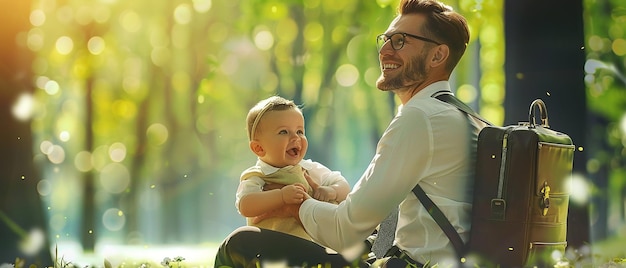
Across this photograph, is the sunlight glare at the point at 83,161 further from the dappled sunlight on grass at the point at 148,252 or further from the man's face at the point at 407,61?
the man's face at the point at 407,61

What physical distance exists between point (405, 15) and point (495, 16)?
902 cm

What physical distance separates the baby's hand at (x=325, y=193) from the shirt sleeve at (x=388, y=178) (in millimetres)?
473

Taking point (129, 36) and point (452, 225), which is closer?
point (452, 225)

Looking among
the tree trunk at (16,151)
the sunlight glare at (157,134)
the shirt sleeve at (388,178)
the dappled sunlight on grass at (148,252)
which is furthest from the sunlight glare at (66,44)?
the shirt sleeve at (388,178)

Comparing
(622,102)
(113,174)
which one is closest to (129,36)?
(113,174)

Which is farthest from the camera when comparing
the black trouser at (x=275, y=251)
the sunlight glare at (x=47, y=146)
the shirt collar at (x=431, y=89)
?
the sunlight glare at (x=47, y=146)

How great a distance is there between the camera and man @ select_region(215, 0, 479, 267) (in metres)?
4.54

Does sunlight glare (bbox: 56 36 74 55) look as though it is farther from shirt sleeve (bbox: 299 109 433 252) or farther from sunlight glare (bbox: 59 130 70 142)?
shirt sleeve (bbox: 299 109 433 252)

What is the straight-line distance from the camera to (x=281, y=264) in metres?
4.49

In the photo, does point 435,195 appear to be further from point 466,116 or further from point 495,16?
point 495,16

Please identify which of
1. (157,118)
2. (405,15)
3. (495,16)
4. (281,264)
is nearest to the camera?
(281,264)

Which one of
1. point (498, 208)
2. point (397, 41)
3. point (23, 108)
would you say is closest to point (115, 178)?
point (23, 108)

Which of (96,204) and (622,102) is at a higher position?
(622,102)

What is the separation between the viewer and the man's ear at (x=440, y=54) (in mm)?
5035
